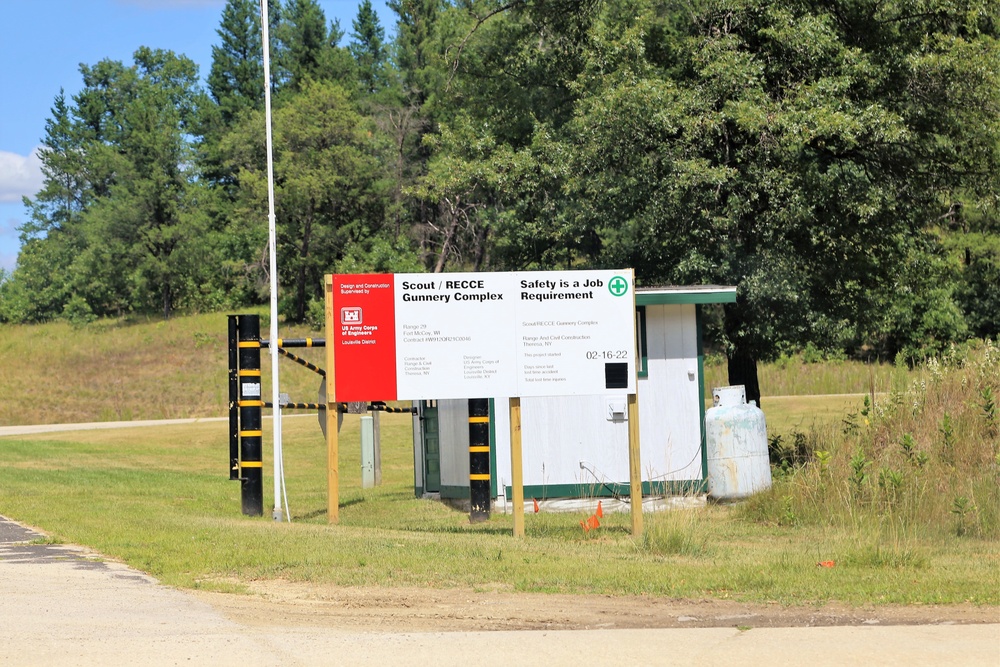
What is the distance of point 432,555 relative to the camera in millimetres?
10523

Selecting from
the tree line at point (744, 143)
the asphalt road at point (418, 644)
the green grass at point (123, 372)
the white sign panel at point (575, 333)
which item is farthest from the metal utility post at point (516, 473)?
the green grass at point (123, 372)

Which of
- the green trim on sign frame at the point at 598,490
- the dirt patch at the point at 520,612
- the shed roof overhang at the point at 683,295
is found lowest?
the dirt patch at the point at 520,612

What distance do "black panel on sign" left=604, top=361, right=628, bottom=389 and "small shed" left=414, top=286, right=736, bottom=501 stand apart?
305cm

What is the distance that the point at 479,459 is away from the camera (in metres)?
15.6

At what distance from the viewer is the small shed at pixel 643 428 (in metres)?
16.0

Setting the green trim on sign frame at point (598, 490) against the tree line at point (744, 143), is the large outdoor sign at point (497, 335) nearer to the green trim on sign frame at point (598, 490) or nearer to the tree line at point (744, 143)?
the green trim on sign frame at point (598, 490)

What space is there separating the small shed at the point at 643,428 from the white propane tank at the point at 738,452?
1.28ft

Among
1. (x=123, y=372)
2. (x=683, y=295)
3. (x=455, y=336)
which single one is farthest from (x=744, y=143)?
(x=123, y=372)

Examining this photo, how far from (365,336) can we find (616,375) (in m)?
2.67

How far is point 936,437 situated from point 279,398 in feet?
26.2

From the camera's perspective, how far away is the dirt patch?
26.0 feet

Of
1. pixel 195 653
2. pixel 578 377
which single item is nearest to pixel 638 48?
pixel 578 377

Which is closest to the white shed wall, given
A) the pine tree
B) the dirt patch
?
the dirt patch

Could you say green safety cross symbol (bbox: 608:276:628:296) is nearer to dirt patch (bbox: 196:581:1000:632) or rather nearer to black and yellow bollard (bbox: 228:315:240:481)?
dirt patch (bbox: 196:581:1000:632)
